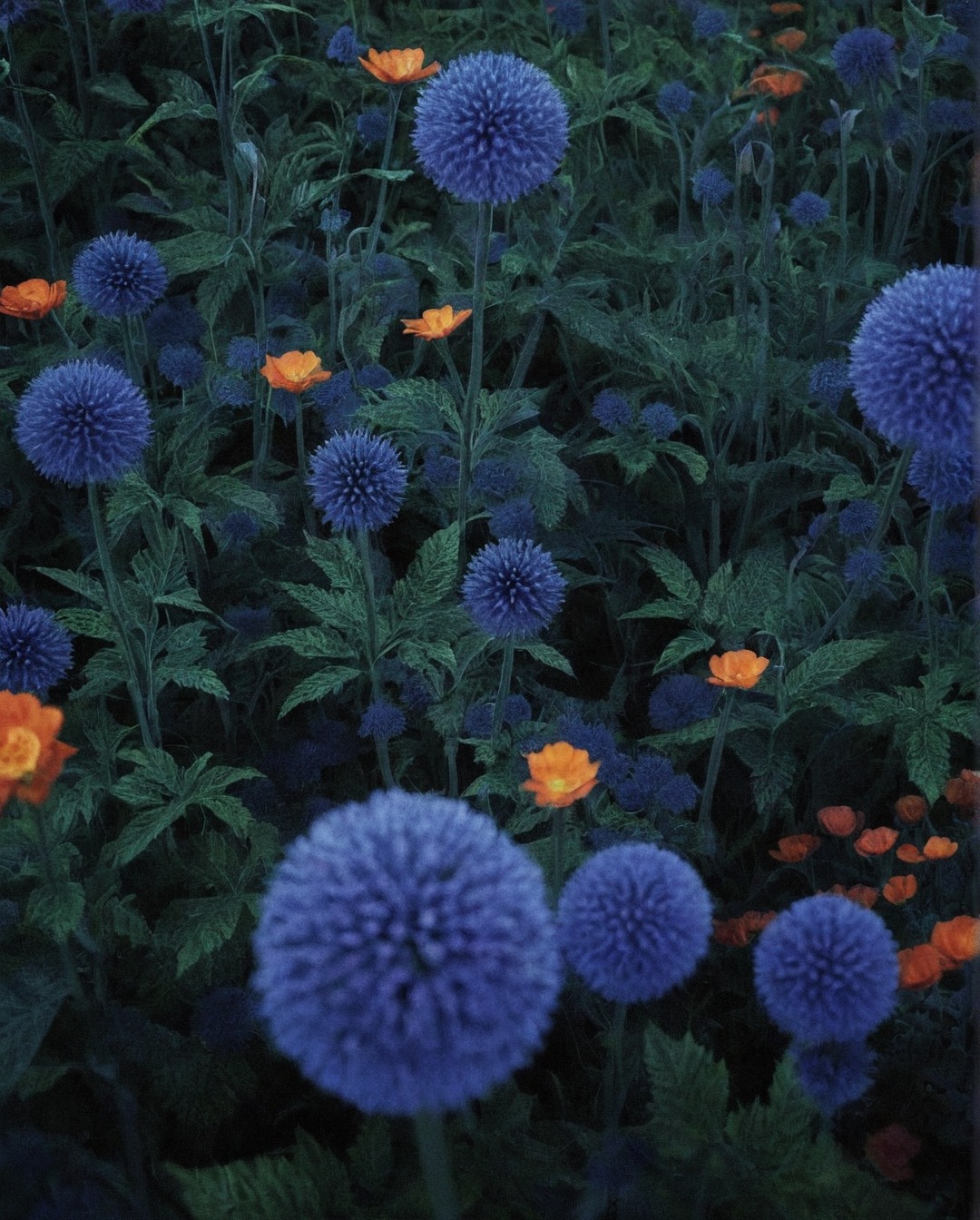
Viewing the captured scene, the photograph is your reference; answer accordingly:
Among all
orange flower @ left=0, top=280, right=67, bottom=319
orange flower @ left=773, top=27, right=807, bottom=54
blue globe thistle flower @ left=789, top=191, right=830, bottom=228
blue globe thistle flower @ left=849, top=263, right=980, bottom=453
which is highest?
orange flower @ left=773, top=27, right=807, bottom=54

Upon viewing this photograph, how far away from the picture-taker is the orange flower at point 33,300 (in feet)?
6.11

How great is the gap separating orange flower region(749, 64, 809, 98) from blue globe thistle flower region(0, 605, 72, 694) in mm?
1862

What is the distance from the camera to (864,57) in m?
2.47

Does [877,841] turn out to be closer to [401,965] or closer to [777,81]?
[401,965]

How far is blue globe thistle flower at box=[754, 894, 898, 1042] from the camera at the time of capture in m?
1.07

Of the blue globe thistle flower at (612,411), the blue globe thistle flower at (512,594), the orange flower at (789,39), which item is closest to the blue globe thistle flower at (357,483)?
the blue globe thistle flower at (512,594)

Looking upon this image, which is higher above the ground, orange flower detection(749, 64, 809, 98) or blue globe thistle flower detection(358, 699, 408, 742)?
orange flower detection(749, 64, 809, 98)

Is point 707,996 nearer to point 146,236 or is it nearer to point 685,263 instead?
point 685,263

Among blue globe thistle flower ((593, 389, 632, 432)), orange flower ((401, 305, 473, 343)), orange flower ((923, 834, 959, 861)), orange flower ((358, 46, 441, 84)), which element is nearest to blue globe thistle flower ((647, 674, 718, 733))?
Result: orange flower ((923, 834, 959, 861))

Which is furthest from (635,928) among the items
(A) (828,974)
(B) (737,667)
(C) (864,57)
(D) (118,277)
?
(C) (864,57)

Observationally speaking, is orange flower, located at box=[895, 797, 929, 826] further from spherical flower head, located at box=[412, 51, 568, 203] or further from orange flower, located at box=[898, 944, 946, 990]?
spherical flower head, located at box=[412, 51, 568, 203]

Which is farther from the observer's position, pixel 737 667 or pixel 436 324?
pixel 436 324

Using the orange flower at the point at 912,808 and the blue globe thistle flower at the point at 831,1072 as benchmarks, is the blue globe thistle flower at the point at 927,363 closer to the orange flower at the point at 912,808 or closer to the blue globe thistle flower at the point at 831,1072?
the orange flower at the point at 912,808

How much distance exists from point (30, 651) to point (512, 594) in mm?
640
